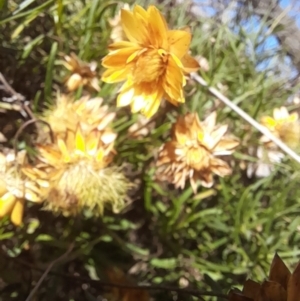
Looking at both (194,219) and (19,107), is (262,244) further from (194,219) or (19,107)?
(19,107)

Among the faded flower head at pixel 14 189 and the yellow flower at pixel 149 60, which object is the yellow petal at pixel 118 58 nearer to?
the yellow flower at pixel 149 60

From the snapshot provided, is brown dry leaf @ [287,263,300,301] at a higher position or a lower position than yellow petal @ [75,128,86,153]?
higher

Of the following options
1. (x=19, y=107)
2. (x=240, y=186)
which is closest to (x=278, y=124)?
(x=240, y=186)

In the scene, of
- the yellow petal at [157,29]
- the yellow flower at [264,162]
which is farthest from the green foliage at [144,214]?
the yellow petal at [157,29]

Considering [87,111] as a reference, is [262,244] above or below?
below

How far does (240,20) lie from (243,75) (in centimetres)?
14

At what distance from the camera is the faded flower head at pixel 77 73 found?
0.60 m

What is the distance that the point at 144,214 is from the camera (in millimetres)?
622

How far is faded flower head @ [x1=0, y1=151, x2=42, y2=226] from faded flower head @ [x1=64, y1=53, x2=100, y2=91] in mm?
124

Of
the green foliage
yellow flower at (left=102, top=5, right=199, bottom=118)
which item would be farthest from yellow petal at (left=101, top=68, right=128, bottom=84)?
the green foliage

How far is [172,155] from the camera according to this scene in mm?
578

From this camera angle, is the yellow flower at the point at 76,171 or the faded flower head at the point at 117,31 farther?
the faded flower head at the point at 117,31

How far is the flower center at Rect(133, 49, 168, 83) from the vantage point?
1.55 feet

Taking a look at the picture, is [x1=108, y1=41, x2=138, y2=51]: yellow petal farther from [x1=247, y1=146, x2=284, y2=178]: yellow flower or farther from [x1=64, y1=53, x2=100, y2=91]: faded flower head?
[x1=247, y1=146, x2=284, y2=178]: yellow flower
